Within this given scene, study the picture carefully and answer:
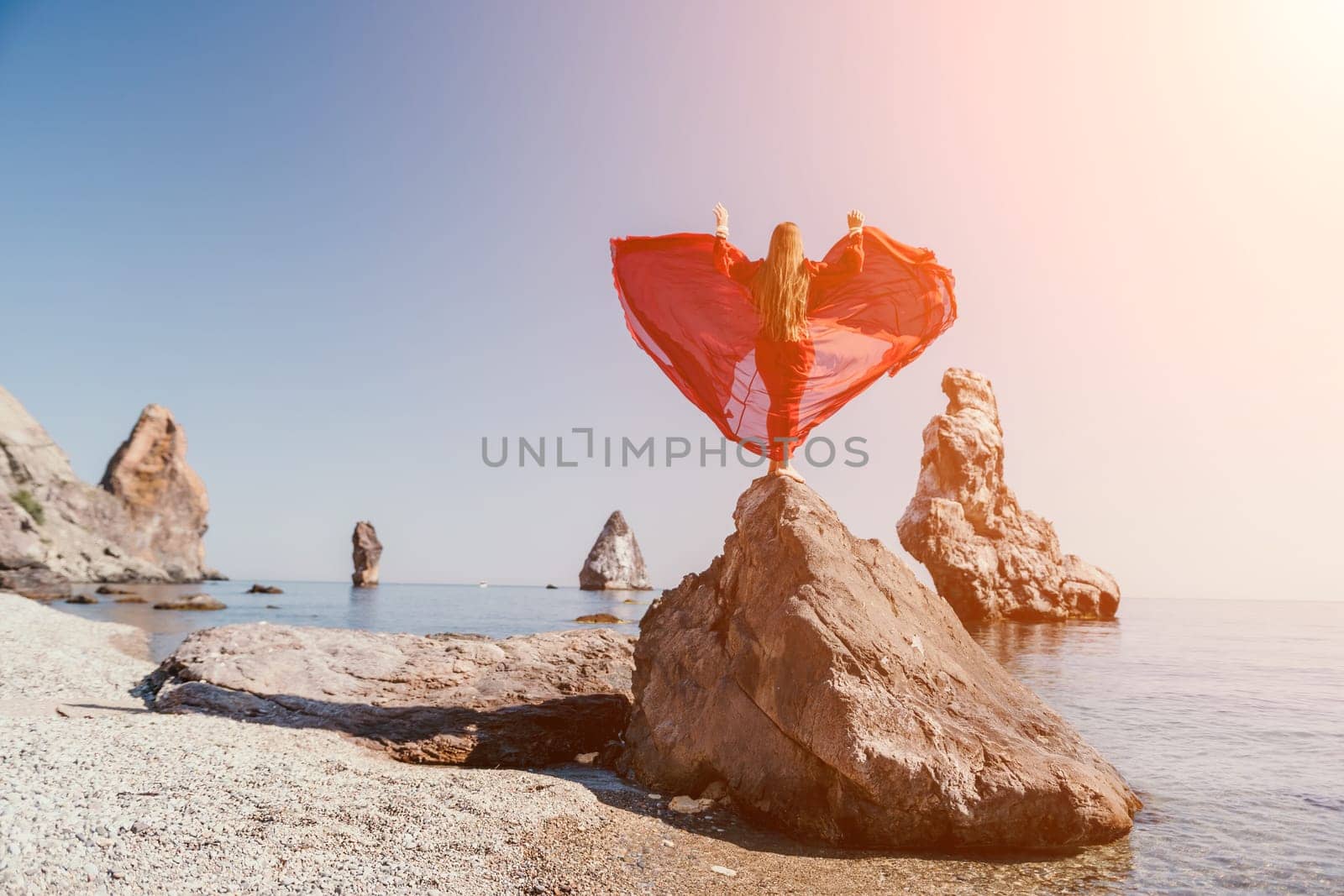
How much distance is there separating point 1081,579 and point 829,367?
3877 cm

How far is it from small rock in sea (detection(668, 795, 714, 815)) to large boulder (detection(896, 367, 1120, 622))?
110ft

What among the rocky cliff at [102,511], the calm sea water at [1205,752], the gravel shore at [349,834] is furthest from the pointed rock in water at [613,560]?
the gravel shore at [349,834]

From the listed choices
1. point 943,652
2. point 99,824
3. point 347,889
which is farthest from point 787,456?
point 99,824

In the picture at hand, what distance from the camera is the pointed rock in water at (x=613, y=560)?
79625mm

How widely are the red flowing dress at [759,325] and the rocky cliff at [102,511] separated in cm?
5535

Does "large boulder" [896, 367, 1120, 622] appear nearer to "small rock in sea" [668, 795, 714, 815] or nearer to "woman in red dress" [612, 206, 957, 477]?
"woman in red dress" [612, 206, 957, 477]

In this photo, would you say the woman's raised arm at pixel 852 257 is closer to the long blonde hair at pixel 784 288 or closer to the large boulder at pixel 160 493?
the long blonde hair at pixel 784 288

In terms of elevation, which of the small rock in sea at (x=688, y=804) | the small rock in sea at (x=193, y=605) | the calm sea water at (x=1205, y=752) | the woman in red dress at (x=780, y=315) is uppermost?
the woman in red dress at (x=780, y=315)

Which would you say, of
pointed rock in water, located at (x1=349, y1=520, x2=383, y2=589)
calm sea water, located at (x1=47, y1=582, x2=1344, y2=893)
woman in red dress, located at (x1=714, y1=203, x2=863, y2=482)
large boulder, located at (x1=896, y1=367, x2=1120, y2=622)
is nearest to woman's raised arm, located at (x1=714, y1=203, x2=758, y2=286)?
woman in red dress, located at (x1=714, y1=203, x2=863, y2=482)

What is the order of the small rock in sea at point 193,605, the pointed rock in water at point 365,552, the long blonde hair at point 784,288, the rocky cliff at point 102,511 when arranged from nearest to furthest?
1. the long blonde hair at point 784,288
2. the small rock in sea at point 193,605
3. the rocky cliff at point 102,511
4. the pointed rock in water at point 365,552

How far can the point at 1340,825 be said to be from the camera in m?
6.61

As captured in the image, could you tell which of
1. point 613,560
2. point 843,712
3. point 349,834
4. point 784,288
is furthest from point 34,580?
point 843,712

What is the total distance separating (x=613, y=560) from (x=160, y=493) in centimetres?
5050

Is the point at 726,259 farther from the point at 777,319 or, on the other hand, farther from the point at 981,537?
the point at 981,537
